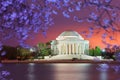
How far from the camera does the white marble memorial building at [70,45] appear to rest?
5391 inches

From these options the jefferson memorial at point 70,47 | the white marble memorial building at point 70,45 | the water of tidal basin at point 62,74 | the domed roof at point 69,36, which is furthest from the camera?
the domed roof at point 69,36

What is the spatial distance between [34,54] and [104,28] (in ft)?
427

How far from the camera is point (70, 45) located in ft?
449

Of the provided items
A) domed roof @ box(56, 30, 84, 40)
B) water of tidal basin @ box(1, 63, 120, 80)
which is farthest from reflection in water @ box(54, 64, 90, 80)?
domed roof @ box(56, 30, 84, 40)

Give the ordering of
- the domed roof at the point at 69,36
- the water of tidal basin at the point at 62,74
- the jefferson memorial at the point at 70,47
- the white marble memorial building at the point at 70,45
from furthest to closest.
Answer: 1. the domed roof at the point at 69,36
2. the white marble memorial building at the point at 70,45
3. the jefferson memorial at the point at 70,47
4. the water of tidal basin at the point at 62,74

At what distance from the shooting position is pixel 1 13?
8805 mm

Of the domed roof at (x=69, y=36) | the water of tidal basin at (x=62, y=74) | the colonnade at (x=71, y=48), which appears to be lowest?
the water of tidal basin at (x=62, y=74)

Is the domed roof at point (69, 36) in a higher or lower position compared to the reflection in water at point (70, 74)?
higher

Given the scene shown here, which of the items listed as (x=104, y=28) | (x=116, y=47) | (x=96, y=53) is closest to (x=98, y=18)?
(x=104, y=28)

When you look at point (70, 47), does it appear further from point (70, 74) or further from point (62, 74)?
point (70, 74)

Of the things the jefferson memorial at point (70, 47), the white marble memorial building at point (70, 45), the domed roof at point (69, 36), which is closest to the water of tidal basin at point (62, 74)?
the jefferson memorial at point (70, 47)

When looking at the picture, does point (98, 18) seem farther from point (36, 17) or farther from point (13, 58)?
point (13, 58)

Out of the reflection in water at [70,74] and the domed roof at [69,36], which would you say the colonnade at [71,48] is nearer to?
the domed roof at [69,36]

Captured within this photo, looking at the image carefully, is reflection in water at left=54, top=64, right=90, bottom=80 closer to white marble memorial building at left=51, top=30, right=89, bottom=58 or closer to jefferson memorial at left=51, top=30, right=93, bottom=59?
jefferson memorial at left=51, top=30, right=93, bottom=59
